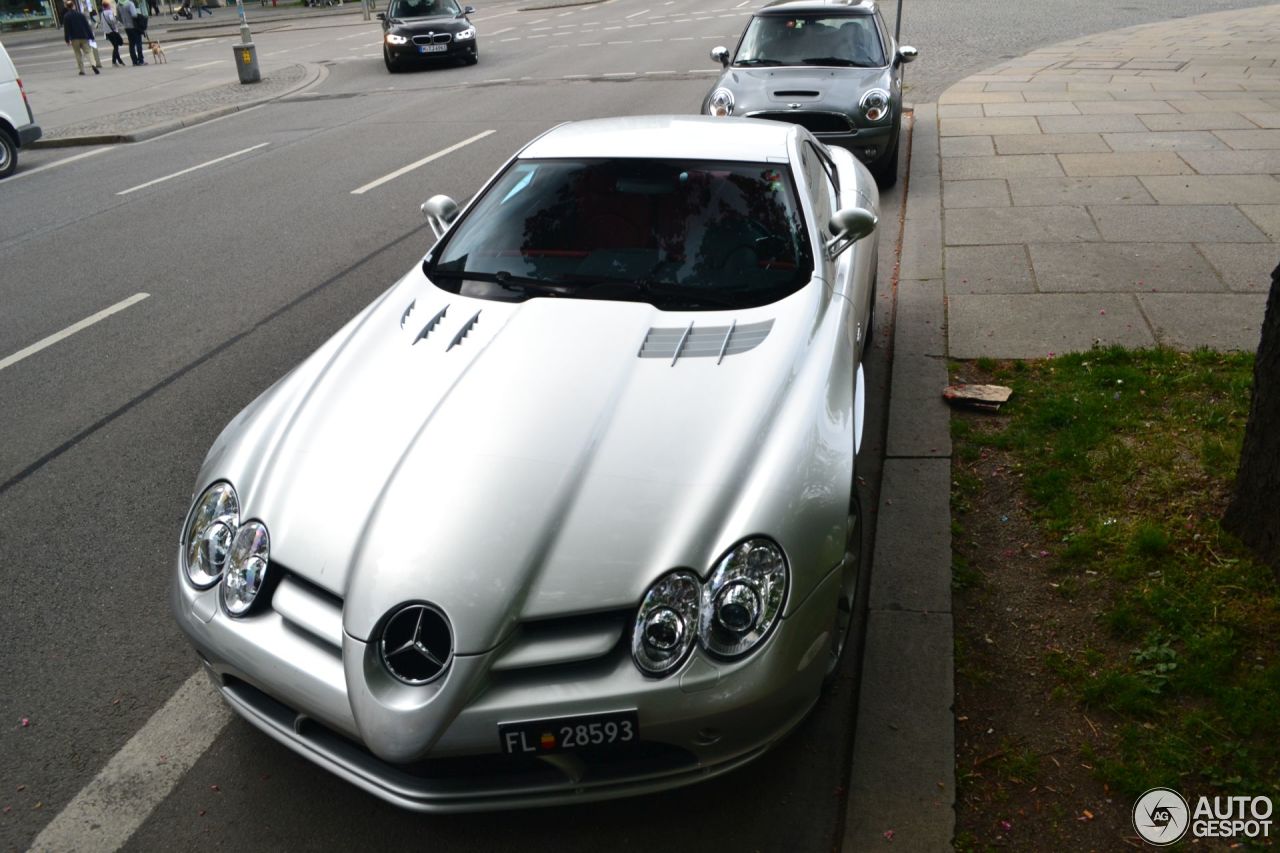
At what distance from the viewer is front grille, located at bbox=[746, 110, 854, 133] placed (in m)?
9.72

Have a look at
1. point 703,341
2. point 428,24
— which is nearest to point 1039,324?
point 703,341

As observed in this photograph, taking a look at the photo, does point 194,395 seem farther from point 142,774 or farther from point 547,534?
point 547,534

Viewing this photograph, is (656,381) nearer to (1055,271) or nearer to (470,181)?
(1055,271)

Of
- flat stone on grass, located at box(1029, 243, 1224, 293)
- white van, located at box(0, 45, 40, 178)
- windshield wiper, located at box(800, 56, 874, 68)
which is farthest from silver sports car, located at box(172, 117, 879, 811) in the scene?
white van, located at box(0, 45, 40, 178)

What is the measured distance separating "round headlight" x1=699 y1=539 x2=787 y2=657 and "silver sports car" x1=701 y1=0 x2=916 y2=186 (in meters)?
7.56

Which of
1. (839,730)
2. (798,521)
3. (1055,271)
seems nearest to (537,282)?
(798,521)

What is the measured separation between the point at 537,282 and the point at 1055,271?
14.8 feet

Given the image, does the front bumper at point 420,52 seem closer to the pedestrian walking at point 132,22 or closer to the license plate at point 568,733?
the pedestrian walking at point 132,22

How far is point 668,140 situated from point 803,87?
5.69 m

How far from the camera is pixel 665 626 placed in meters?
2.78

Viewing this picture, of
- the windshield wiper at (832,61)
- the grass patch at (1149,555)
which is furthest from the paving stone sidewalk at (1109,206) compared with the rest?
the windshield wiper at (832,61)

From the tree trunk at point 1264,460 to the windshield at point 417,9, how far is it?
21.7 meters

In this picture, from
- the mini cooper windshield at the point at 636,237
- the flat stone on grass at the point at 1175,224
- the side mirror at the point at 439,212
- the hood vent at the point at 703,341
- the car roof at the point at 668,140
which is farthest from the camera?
the flat stone on grass at the point at 1175,224

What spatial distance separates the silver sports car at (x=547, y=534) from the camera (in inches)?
108
